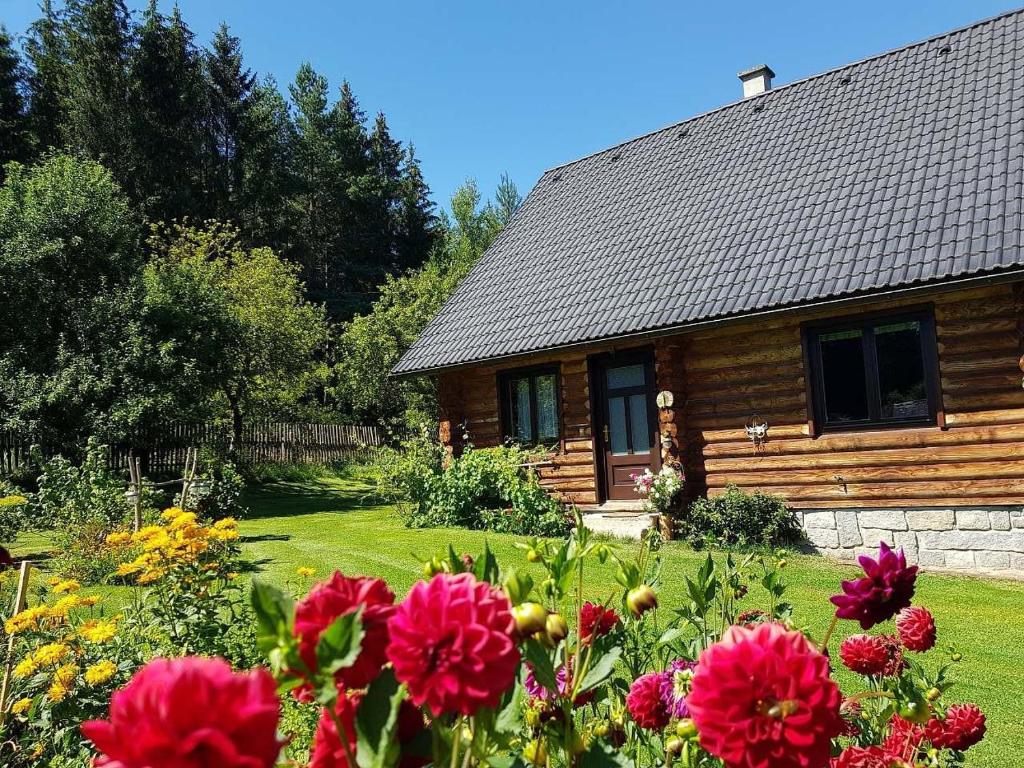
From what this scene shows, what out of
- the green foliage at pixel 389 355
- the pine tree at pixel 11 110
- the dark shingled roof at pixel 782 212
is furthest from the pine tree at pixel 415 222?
the dark shingled roof at pixel 782 212

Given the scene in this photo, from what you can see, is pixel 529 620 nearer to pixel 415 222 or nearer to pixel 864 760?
pixel 864 760

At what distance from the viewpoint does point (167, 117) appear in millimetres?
32469

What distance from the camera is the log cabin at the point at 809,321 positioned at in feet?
→ 27.8

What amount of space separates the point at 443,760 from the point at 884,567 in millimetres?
1001

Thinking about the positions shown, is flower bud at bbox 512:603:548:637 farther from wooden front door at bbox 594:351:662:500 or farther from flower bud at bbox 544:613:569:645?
wooden front door at bbox 594:351:662:500

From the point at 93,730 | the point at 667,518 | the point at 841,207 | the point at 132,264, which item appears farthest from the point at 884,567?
the point at 132,264

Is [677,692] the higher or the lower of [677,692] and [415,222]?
the lower

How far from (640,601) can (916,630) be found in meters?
0.87

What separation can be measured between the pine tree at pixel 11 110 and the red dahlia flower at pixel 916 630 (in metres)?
33.1

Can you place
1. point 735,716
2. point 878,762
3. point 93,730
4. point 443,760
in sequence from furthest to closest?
point 878,762 < point 443,760 < point 735,716 < point 93,730

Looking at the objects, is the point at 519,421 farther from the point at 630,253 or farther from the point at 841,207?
the point at 841,207

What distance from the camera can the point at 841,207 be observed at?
1043 centimetres

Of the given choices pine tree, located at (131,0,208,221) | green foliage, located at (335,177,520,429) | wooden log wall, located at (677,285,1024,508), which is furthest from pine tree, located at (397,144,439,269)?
wooden log wall, located at (677,285,1024,508)

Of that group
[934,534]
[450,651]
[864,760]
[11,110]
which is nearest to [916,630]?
[864,760]
